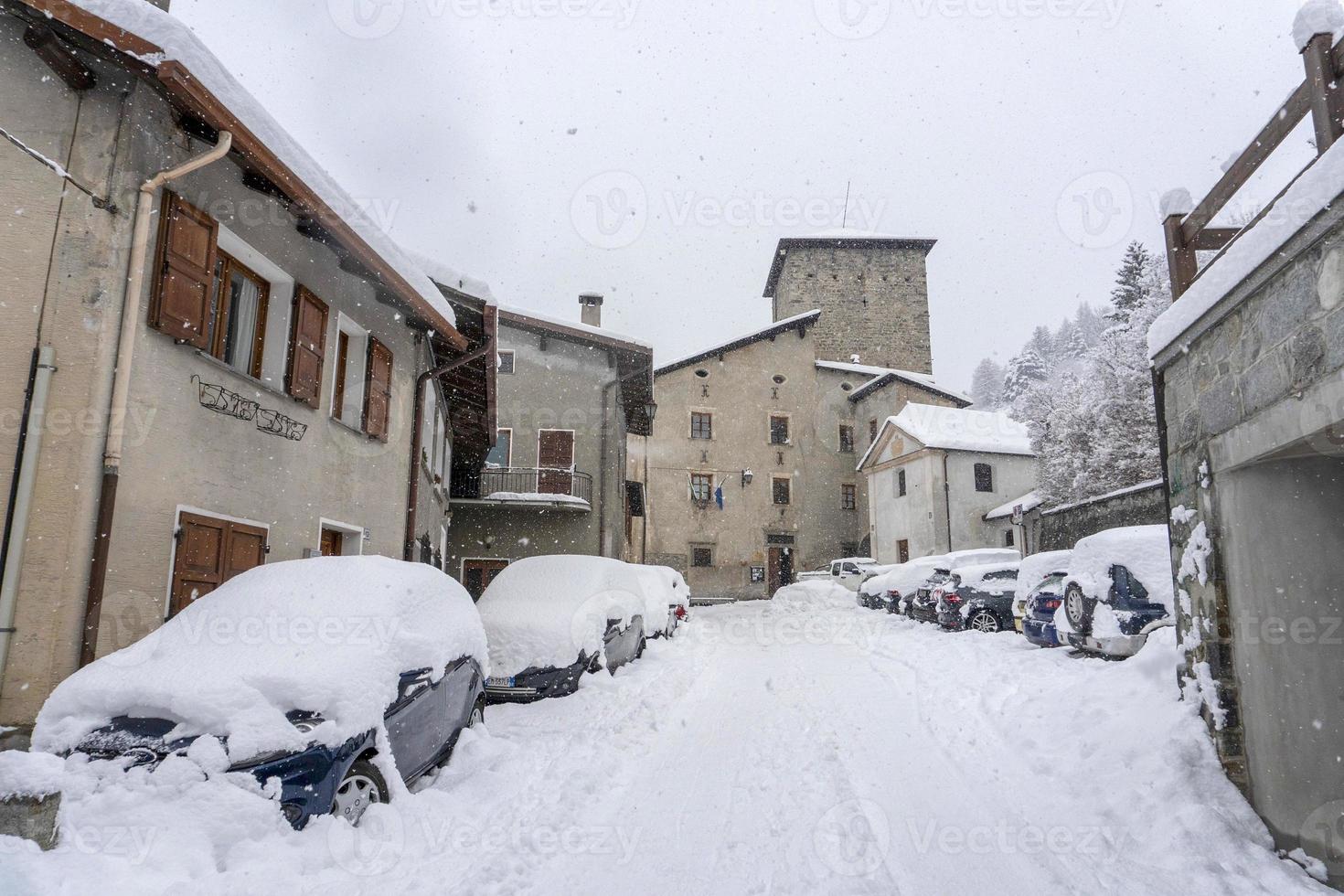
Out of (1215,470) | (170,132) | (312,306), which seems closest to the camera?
(1215,470)

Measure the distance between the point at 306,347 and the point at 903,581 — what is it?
15731 mm

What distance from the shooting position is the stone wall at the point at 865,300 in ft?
146

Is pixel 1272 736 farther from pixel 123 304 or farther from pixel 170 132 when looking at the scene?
pixel 170 132

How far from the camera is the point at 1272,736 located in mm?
3934

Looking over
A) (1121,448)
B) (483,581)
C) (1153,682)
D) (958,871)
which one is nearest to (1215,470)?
(1153,682)

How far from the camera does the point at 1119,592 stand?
9242 millimetres

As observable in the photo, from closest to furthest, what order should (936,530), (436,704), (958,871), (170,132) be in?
1. (958,871)
2. (436,704)
3. (170,132)
4. (936,530)

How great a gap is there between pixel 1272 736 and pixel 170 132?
8091mm

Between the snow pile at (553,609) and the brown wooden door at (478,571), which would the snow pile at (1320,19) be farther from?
the brown wooden door at (478,571)

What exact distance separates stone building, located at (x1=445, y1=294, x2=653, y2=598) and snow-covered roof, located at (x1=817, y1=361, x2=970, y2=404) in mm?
18573

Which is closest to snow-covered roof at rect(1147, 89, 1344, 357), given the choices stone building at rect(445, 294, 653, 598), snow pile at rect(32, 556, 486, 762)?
snow pile at rect(32, 556, 486, 762)

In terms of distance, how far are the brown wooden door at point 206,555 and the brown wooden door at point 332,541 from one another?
184 centimetres

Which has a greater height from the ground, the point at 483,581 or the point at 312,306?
the point at 312,306

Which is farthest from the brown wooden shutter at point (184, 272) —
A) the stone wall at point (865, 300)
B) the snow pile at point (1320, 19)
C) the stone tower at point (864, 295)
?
the stone wall at point (865, 300)
